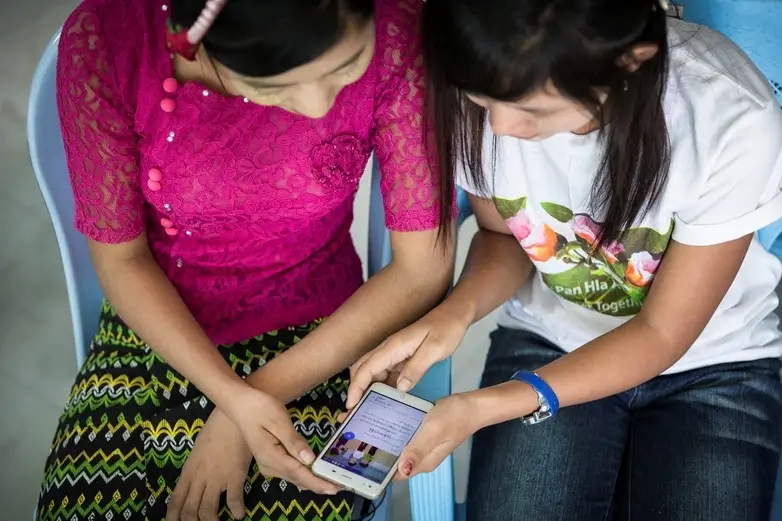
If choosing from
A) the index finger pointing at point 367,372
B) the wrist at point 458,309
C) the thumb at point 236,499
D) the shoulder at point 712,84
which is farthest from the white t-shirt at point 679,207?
the thumb at point 236,499

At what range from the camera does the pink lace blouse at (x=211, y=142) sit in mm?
880

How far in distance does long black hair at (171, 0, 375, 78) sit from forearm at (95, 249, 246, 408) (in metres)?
0.37

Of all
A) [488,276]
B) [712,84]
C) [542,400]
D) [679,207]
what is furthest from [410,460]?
[712,84]

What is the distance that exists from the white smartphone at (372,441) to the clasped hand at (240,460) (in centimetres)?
3

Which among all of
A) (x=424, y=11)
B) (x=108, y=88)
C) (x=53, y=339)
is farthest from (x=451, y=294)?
(x=53, y=339)

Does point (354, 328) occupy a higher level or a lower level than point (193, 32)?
lower

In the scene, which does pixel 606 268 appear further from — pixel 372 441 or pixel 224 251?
pixel 224 251

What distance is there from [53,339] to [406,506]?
0.89 m

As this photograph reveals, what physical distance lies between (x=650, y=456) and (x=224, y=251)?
2.02ft

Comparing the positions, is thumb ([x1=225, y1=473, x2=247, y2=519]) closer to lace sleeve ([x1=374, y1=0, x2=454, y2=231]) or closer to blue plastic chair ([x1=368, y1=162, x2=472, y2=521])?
blue plastic chair ([x1=368, y1=162, x2=472, y2=521])

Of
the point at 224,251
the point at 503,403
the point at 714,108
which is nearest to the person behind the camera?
the point at 714,108

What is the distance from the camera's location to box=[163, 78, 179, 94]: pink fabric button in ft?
2.89

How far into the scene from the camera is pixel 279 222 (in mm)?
1003

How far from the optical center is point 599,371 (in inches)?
38.3
